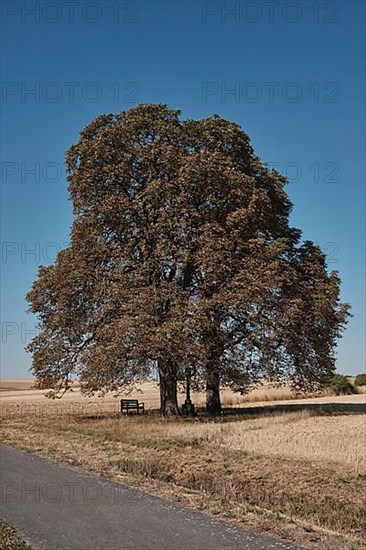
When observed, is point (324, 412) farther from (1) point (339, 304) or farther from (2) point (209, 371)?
(2) point (209, 371)

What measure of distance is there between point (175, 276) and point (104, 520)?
20776 mm

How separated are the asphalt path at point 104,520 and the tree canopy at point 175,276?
14.1 m

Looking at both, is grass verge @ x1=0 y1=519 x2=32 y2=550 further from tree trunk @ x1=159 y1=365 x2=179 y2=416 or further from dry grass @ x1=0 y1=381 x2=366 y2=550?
tree trunk @ x1=159 y1=365 x2=179 y2=416

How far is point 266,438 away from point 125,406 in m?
16.3

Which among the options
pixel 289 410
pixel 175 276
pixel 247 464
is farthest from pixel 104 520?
pixel 289 410

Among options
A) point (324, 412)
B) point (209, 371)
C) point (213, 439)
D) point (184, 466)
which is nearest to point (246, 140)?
point (209, 371)

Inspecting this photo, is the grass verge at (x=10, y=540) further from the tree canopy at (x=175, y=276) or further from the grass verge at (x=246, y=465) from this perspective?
the tree canopy at (x=175, y=276)

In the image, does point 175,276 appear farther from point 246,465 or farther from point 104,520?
point 104,520

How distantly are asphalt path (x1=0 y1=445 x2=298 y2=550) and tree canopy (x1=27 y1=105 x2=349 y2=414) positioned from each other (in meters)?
14.1

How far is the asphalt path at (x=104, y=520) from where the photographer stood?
808 cm

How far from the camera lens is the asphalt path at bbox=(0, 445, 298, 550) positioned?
8.08 meters

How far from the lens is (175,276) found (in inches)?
1172

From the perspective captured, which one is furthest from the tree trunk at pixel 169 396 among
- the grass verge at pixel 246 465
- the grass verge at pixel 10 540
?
the grass verge at pixel 10 540

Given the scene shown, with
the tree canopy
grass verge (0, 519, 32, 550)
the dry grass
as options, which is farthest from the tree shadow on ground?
grass verge (0, 519, 32, 550)
